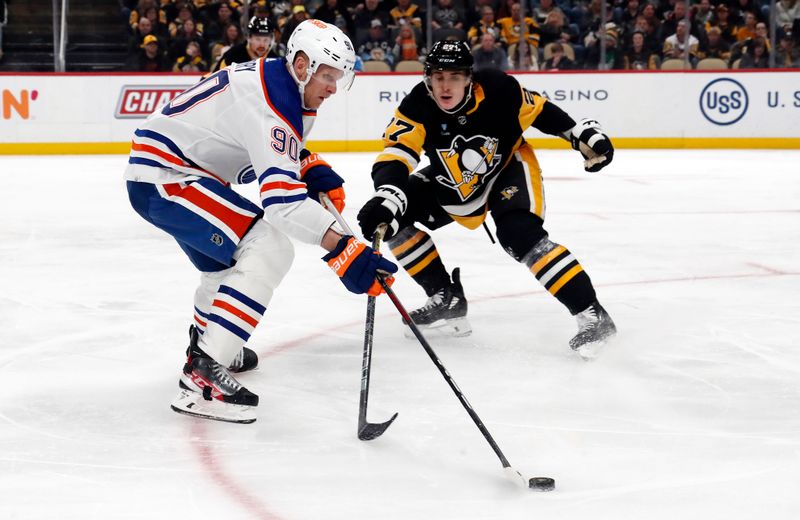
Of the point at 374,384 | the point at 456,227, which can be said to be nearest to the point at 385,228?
the point at 374,384

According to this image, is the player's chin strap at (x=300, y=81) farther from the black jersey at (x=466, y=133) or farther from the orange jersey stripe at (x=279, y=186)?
the black jersey at (x=466, y=133)

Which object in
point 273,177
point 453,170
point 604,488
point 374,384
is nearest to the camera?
point 604,488

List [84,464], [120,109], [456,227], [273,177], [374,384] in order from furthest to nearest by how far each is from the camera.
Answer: [120,109] → [456,227] → [374,384] → [273,177] → [84,464]

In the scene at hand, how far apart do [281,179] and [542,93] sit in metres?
7.76

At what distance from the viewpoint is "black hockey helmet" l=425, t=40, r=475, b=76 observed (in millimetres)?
2850

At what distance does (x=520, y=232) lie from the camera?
3014 mm

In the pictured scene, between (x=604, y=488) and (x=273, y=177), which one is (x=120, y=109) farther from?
(x=604, y=488)

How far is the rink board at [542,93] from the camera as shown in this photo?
945cm

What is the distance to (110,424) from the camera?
2365 mm

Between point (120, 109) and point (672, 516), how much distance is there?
8.57 m

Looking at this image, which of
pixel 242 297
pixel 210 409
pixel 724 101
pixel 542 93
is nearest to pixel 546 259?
pixel 242 297

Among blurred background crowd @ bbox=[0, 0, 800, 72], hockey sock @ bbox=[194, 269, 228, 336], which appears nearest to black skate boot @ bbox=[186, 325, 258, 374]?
hockey sock @ bbox=[194, 269, 228, 336]

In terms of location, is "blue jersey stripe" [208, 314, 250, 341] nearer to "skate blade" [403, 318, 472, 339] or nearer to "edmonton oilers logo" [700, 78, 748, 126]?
"skate blade" [403, 318, 472, 339]

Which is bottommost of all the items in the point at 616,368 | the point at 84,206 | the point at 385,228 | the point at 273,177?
the point at 84,206
